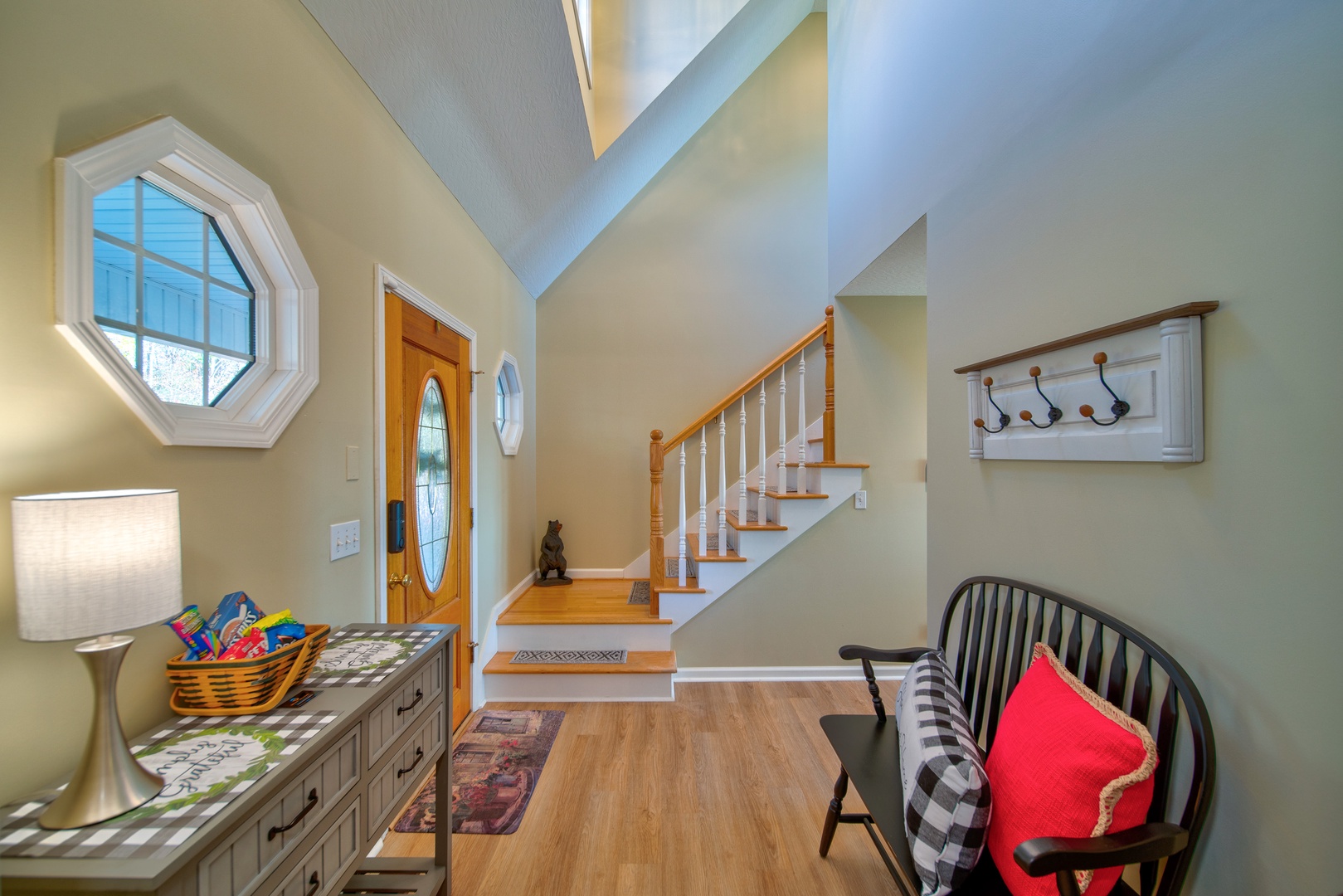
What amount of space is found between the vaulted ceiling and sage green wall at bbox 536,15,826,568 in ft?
0.51

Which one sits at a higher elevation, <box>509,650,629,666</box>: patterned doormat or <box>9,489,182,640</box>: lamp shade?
<box>9,489,182,640</box>: lamp shade

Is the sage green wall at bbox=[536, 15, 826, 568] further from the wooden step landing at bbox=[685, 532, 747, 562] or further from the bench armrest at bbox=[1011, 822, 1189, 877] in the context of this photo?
the bench armrest at bbox=[1011, 822, 1189, 877]

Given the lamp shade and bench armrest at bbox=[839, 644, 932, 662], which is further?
bench armrest at bbox=[839, 644, 932, 662]

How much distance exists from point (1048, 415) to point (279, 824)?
6.20ft

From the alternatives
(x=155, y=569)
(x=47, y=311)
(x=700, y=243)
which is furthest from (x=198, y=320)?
(x=700, y=243)

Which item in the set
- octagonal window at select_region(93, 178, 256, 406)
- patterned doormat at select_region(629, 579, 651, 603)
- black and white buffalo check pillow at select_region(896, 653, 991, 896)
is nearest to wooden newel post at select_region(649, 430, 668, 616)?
patterned doormat at select_region(629, 579, 651, 603)

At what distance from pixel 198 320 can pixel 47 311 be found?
366 mm

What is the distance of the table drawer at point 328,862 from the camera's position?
98 centimetres

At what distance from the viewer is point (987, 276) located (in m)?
1.79

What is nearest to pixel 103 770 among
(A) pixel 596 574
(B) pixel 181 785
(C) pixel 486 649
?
(B) pixel 181 785

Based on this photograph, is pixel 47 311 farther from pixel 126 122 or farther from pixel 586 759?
pixel 586 759

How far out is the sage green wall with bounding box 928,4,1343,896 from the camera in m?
0.87

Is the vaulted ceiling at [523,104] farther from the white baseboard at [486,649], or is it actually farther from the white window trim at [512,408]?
the white baseboard at [486,649]

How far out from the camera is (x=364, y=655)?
1.41 metres
